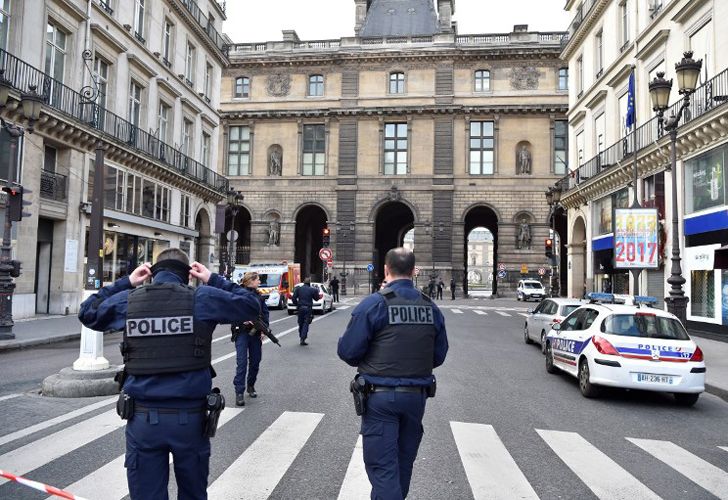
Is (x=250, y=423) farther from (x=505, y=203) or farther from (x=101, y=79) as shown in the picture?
(x=505, y=203)

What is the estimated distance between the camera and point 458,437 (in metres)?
6.26

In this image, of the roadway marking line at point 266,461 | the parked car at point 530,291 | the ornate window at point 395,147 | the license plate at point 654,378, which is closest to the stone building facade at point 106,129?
the roadway marking line at point 266,461

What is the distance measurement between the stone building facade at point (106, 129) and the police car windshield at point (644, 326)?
1365cm

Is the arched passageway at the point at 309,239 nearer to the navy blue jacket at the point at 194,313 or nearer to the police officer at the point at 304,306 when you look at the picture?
the police officer at the point at 304,306

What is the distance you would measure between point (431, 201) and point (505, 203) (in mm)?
6130

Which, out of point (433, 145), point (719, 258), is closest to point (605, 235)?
point (719, 258)

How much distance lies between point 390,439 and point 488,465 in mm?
2188

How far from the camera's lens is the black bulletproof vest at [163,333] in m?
3.22

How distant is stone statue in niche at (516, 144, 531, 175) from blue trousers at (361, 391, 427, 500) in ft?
152

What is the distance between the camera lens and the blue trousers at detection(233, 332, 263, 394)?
302 inches

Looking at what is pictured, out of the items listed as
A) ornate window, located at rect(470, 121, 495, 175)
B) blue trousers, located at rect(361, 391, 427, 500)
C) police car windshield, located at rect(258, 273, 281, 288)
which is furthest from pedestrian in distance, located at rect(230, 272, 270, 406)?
ornate window, located at rect(470, 121, 495, 175)

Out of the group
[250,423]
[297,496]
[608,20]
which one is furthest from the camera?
[608,20]

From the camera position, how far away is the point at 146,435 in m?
3.10

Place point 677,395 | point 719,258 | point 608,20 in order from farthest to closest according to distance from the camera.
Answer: point 608,20 < point 719,258 < point 677,395
